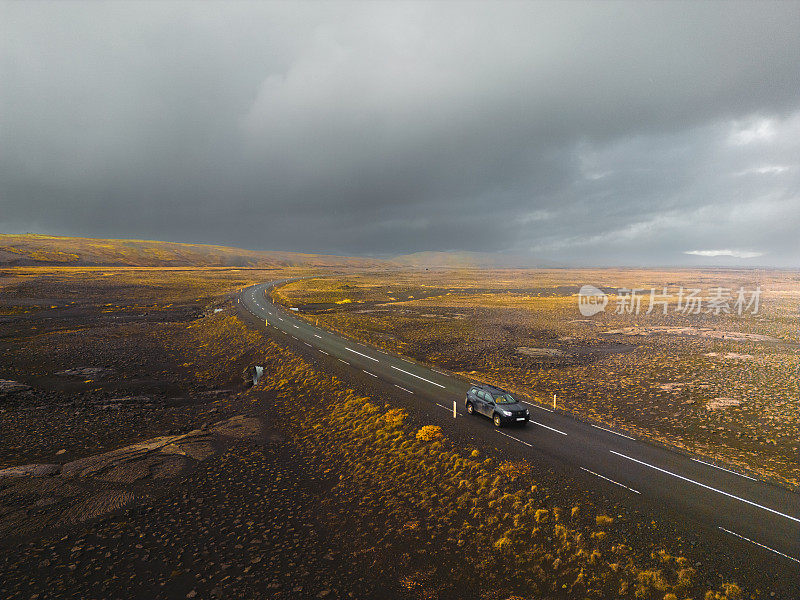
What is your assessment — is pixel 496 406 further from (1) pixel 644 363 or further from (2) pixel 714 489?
(1) pixel 644 363

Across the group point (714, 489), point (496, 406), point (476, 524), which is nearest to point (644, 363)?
point (714, 489)

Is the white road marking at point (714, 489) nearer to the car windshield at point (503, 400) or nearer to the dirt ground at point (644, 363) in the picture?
the dirt ground at point (644, 363)

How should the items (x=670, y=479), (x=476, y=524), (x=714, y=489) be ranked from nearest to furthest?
(x=476, y=524) < (x=714, y=489) < (x=670, y=479)

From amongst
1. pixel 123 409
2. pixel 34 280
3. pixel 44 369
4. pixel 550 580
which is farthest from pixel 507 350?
pixel 34 280

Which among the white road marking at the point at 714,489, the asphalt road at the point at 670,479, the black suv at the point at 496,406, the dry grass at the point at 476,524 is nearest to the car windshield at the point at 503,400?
the black suv at the point at 496,406

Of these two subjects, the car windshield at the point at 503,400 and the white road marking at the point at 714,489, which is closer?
the white road marking at the point at 714,489

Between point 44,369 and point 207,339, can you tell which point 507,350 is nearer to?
point 207,339
